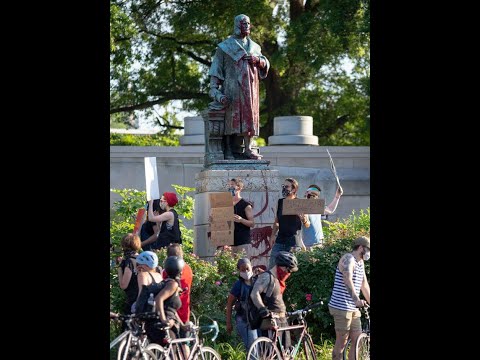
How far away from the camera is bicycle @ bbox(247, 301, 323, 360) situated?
1298 centimetres

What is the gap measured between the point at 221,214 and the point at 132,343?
6067 millimetres

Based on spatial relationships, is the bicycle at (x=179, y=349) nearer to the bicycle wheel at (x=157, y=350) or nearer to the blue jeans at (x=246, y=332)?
the bicycle wheel at (x=157, y=350)

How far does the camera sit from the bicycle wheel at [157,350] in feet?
37.5

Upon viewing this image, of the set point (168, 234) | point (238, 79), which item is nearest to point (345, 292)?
point (168, 234)

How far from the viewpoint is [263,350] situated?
42.9 ft

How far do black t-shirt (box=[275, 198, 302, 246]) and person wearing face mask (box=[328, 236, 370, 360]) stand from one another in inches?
119

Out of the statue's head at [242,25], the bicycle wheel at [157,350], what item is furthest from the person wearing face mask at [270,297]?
the statue's head at [242,25]

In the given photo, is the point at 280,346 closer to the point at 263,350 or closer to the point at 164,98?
the point at 263,350

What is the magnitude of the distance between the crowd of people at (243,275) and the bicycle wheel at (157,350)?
14cm

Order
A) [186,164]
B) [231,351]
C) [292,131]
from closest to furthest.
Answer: [231,351]
[186,164]
[292,131]

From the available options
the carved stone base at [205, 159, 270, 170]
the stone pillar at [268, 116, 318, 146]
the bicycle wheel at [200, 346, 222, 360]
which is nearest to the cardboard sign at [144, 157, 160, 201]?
the carved stone base at [205, 159, 270, 170]
